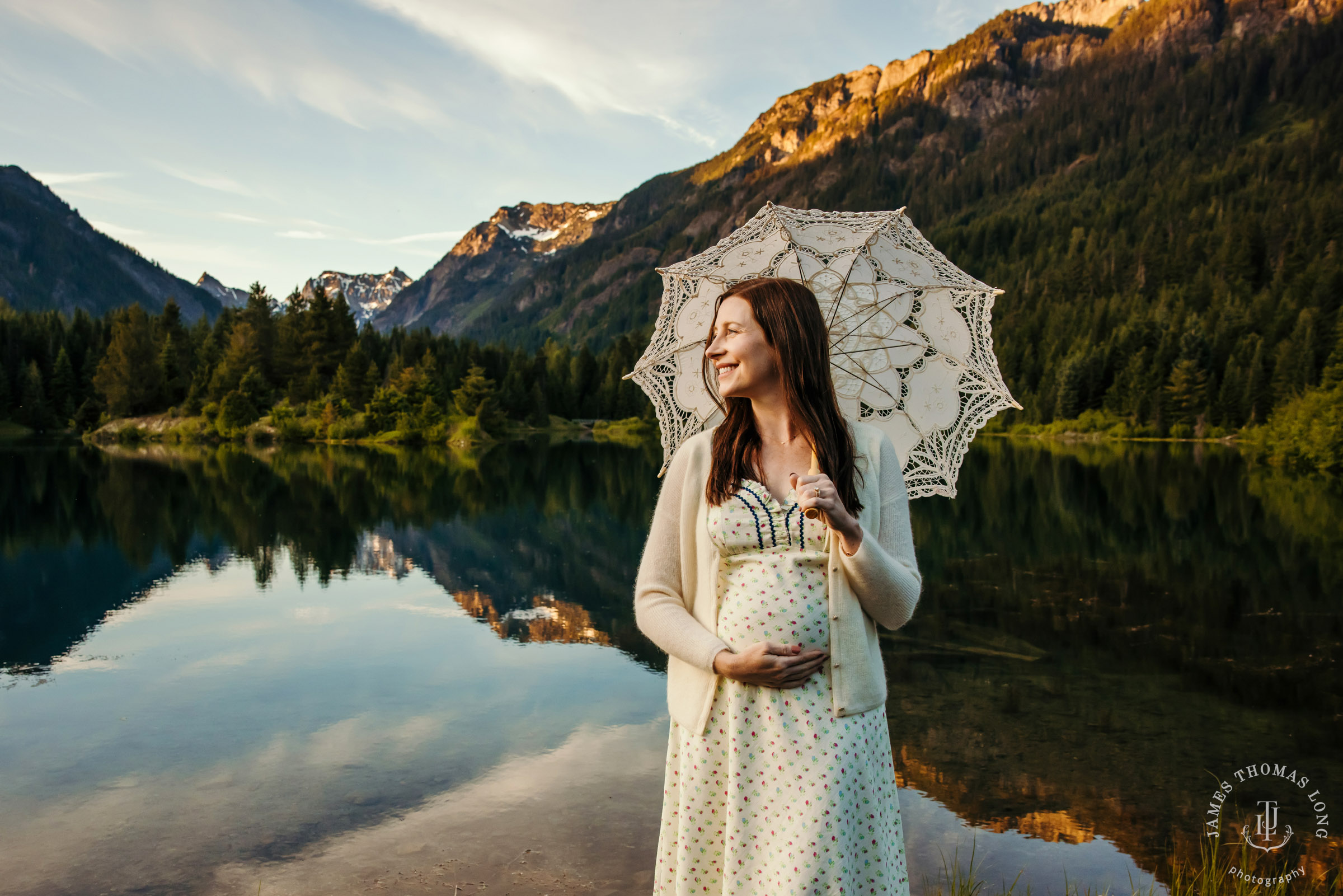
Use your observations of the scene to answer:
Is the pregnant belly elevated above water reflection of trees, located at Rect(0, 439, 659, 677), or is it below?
above

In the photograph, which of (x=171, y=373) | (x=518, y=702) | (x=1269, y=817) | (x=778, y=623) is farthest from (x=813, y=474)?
(x=171, y=373)

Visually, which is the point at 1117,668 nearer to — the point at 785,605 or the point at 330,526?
the point at 785,605

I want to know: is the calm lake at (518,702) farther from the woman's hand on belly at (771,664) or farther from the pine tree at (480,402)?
the pine tree at (480,402)

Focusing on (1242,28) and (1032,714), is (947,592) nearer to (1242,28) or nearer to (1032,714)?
(1032,714)

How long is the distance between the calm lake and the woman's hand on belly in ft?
9.63

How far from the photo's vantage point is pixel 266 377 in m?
71.5

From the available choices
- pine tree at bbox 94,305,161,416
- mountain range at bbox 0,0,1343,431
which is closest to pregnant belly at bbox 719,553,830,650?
mountain range at bbox 0,0,1343,431

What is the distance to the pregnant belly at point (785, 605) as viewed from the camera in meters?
2.09

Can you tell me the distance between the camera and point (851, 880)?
208cm

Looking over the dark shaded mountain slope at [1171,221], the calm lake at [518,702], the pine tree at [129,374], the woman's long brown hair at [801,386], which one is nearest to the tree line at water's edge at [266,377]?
the pine tree at [129,374]

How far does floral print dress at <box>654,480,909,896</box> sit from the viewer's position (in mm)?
2051

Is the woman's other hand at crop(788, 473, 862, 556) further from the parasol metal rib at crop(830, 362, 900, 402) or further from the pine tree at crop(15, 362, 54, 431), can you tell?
the pine tree at crop(15, 362, 54, 431)

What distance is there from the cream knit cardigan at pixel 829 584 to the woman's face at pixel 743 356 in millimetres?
181

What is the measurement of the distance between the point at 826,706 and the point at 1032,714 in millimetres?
6593
